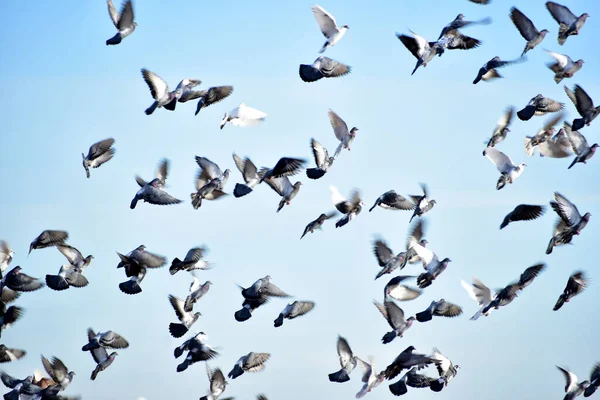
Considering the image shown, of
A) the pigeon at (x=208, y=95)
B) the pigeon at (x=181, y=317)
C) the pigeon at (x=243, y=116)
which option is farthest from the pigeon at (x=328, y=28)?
the pigeon at (x=181, y=317)

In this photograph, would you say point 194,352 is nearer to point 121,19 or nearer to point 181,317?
point 181,317

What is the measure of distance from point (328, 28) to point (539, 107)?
5.94m

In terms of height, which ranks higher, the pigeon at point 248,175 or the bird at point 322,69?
the bird at point 322,69

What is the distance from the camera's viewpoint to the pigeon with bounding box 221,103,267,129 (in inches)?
1254

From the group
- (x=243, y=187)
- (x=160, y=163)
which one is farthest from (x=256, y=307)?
(x=160, y=163)

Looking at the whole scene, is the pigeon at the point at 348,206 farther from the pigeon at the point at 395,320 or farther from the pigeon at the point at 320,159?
the pigeon at the point at 395,320

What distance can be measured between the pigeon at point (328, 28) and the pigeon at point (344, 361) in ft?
24.6

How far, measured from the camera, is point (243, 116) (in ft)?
105

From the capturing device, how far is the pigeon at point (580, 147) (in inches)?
1246

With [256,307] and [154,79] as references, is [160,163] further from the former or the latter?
[256,307]

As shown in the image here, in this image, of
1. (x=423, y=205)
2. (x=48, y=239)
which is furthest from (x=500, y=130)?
(x=48, y=239)

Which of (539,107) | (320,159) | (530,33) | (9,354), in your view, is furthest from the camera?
(9,354)

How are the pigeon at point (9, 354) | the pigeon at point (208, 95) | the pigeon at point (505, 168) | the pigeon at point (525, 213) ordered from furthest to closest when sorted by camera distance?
1. the pigeon at point (9, 354)
2. the pigeon at point (505, 168)
3. the pigeon at point (208, 95)
4. the pigeon at point (525, 213)

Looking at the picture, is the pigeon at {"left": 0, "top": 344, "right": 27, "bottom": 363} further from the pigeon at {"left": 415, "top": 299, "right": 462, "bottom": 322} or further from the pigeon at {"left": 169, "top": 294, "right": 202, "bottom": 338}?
the pigeon at {"left": 415, "top": 299, "right": 462, "bottom": 322}
